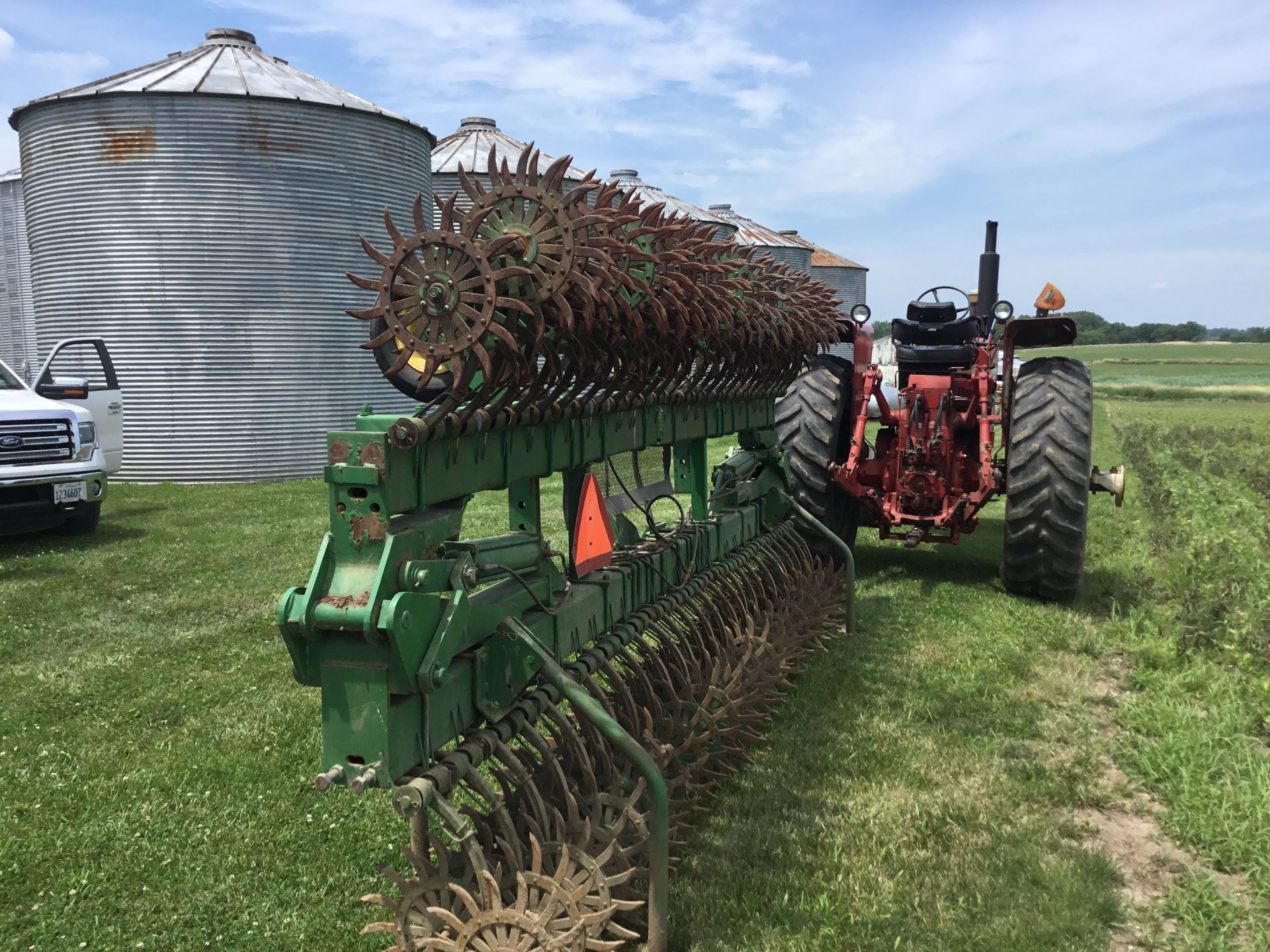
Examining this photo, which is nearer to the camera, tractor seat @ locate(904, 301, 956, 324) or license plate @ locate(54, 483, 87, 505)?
tractor seat @ locate(904, 301, 956, 324)

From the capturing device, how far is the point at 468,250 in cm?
256

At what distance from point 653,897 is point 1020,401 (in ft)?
15.4

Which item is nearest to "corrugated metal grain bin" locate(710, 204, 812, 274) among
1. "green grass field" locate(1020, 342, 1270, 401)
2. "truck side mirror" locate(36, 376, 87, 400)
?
"green grass field" locate(1020, 342, 1270, 401)

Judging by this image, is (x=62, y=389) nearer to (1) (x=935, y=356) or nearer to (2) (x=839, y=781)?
(1) (x=935, y=356)

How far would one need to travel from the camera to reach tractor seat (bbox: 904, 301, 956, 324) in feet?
23.9

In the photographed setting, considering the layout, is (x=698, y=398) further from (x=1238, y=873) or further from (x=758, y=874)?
(x=1238, y=873)

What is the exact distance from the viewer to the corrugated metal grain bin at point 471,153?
16.3m

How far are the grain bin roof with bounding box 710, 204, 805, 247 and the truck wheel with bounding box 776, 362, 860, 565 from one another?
2182 cm

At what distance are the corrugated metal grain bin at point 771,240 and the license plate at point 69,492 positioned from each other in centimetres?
2223

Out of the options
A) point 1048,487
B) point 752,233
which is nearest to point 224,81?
point 1048,487

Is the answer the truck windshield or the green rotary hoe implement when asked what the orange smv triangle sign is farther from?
the truck windshield

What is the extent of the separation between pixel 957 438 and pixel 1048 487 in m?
1.19

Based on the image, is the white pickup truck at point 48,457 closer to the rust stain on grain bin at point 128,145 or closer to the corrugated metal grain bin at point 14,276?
the rust stain on grain bin at point 128,145

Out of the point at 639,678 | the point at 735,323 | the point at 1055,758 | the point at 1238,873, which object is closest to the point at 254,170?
the point at 735,323
